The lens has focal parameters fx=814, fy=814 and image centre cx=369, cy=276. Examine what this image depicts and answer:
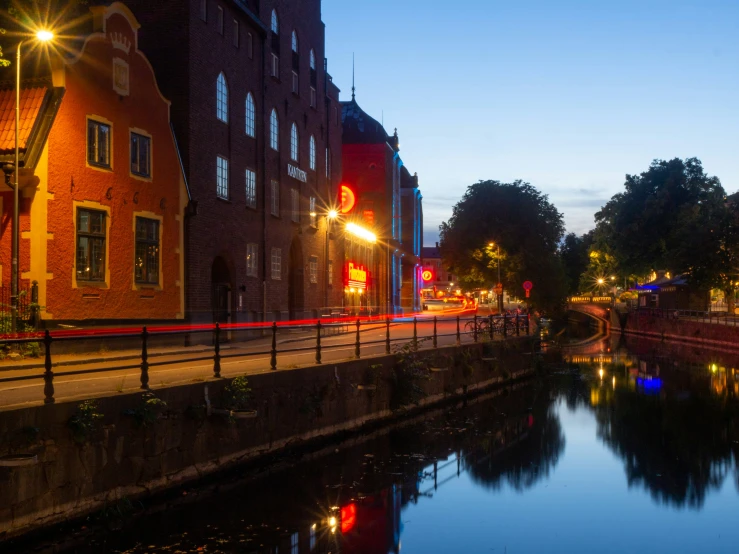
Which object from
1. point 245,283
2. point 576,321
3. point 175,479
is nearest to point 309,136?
point 245,283

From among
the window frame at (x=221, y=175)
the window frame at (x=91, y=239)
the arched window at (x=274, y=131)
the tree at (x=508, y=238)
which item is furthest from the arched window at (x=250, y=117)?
the tree at (x=508, y=238)

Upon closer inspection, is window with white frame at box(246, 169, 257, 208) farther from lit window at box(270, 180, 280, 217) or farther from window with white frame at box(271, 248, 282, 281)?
window with white frame at box(271, 248, 282, 281)

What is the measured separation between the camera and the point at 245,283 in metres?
33.4

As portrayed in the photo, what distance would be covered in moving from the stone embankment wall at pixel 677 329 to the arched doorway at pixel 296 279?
90.7 ft

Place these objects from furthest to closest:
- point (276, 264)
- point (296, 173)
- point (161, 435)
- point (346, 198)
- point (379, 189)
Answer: point (379, 189)
point (346, 198)
point (296, 173)
point (276, 264)
point (161, 435)

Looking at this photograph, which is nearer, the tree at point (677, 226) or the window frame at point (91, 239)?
the window frame at point (91, 239)

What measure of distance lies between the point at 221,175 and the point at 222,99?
298cm

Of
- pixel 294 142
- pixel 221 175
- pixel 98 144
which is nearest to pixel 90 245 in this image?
pixel 98 144

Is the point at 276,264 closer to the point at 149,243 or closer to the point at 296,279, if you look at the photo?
the point at 296,279

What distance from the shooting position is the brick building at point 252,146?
1138 inches

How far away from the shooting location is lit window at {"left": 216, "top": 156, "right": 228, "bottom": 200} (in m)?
31.0

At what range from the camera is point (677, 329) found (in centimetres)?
6494

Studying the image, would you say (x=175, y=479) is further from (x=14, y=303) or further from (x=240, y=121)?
(x=240, y=121)

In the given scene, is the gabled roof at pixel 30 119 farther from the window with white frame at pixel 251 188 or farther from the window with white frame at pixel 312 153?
the window with white frame at pixel 312 153
